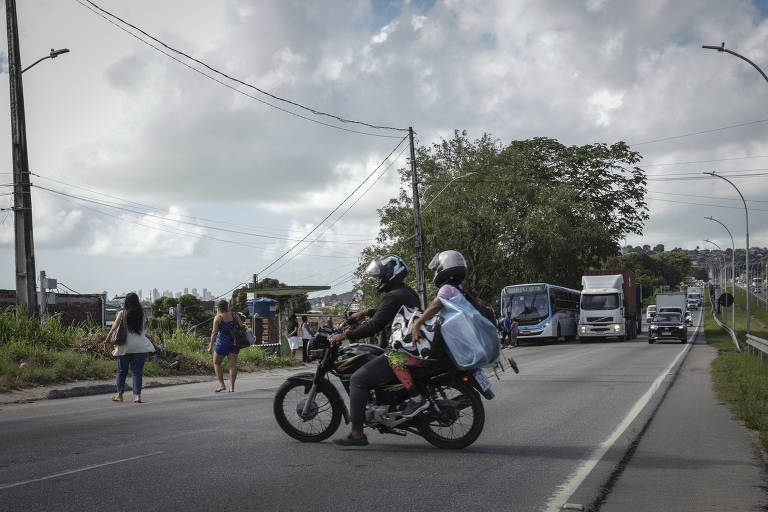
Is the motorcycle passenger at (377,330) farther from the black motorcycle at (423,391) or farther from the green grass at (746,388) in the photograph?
the green grass at (746,388)

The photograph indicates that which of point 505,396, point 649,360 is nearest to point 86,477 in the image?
point 505,396

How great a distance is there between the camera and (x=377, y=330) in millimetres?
7016

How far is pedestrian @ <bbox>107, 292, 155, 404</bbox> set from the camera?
476 inches

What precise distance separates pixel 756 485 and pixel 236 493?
3911 mm

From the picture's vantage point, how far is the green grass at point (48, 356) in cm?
1425

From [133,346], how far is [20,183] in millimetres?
8353

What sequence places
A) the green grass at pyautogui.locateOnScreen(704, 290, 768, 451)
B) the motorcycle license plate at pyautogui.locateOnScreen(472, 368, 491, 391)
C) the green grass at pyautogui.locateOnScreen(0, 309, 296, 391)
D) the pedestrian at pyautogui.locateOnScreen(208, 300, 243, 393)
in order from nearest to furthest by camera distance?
the motorcycle license plate at pyautogui.locateOnScreen(472, 368, 491, 391)
the green grass at pyautogui.locateOnScreen(704, 290, 768, 451)
the pedestrian at pyautogui.locateOnScreen(208, 300, 243, 393)
the green grass at pyautogui.locateOnScreen(0, 309, 296, 391)

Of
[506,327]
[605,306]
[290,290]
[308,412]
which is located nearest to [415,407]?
[308,412]

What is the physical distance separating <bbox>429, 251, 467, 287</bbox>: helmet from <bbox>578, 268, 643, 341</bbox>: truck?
34839 millimetres

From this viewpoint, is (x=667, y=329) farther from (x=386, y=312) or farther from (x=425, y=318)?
(x=425, y=318)

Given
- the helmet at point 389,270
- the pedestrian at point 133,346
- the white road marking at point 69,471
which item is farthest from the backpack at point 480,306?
the pedestrian at point 133,346

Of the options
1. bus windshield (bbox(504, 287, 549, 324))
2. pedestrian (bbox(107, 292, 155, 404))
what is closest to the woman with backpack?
pedestrian (bbox(107, 292, 155, 404))

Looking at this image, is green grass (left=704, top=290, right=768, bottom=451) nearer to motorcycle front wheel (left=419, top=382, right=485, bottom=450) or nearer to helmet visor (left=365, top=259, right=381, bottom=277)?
motorcycle front wheel (left=419, top=382, right=485, bottom=450)

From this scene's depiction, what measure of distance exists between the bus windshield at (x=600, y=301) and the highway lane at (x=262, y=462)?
3035cm
